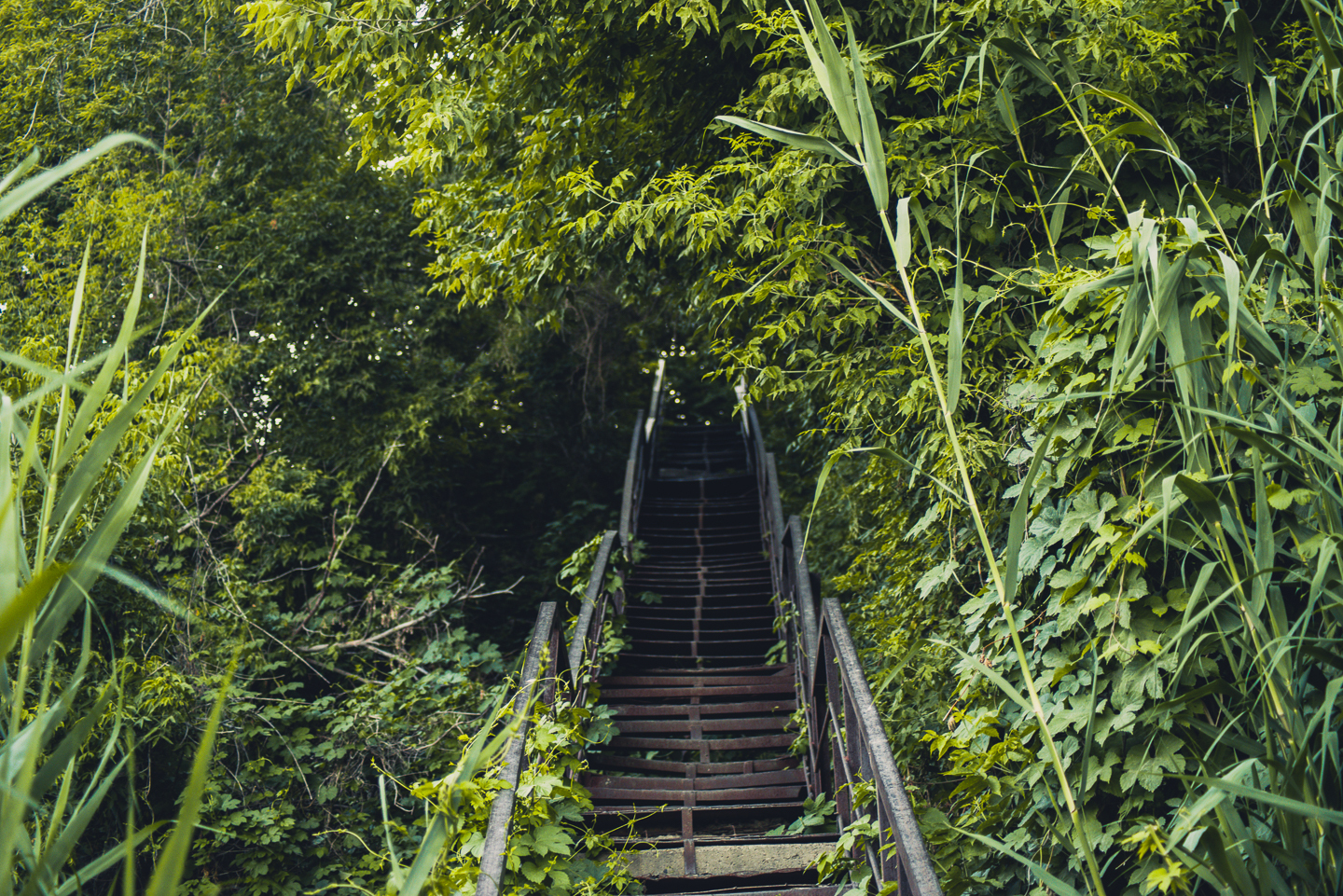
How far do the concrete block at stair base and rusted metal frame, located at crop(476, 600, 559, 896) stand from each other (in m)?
0.76

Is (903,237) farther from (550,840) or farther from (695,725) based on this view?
(695,725)

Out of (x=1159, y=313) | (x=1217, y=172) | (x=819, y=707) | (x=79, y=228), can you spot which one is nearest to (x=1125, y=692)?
(x=1159, y=313)

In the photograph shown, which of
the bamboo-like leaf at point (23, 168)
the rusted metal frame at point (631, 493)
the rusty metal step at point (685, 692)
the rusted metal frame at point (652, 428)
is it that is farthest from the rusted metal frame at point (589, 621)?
the rusted metal frame at point (652, 428)

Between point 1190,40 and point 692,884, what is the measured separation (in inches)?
143

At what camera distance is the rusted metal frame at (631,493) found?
6.55 metres

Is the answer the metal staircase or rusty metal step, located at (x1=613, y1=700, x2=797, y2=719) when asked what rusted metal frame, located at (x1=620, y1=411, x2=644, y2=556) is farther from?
rusty metal step, located at (x1=613, y1=700, x2=797, y2=719)

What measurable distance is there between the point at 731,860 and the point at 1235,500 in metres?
2.38

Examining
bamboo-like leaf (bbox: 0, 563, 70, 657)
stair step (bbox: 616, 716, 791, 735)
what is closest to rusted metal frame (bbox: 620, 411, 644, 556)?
stair step (bbox: 616, 716, 791, 735)

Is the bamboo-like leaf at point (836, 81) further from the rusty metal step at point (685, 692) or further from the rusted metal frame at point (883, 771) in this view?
the rusty metal step at point (685, 692)

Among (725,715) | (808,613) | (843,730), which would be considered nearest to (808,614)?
(808,613)

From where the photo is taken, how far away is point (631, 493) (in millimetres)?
7312

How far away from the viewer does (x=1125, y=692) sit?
1824mm

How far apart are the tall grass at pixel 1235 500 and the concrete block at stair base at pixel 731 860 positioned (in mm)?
1414

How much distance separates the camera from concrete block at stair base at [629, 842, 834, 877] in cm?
303
